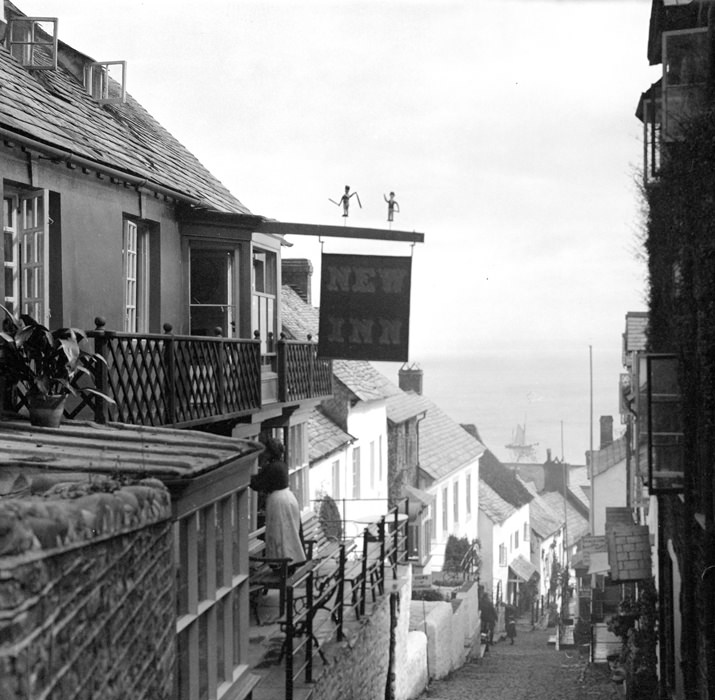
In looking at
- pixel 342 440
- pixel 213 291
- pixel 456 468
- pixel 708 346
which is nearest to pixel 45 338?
pixel 708 346

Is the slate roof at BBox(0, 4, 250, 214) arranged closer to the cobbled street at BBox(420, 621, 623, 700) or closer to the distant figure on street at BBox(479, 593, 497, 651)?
the cobbled street at BBox(420, 621, 623, 700)

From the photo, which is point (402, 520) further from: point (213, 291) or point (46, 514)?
point (46, 514)

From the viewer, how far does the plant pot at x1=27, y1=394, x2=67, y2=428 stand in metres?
8.69

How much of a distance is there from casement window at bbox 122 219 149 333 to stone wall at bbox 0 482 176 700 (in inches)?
402

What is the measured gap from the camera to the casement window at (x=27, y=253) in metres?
11.1

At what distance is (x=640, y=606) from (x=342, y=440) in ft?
33.8

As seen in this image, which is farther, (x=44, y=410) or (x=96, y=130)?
(x=96, y=130)

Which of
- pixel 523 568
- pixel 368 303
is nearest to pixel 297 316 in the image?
pixel 368 303

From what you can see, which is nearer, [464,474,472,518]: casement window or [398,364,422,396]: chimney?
[464,474,472,518]: casement window

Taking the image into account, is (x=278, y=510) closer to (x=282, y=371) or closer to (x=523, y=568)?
(x=282, y=371)

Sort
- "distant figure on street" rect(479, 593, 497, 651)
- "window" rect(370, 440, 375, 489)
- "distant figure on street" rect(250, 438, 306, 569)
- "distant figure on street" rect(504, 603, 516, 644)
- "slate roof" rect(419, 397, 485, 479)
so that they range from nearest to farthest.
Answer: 1. "distant figure on street" rect(250, 438, 306, 569)
2. "window" rect(370, 440, 375, 489)
3. "distant figure on street" rect(479, 593, 497, 651)
4. "slate roof" rect(419, 397, 485, 479)
5. "distant figure on street" rect(504, 603, 516, 644)

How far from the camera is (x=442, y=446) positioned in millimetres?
44531

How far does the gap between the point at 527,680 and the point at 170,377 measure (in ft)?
46.7

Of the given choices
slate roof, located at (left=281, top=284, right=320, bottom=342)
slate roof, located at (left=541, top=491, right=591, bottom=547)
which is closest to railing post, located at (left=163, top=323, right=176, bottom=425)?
slate roof, located at (left=281, top=284, right=320, bottom=342)
